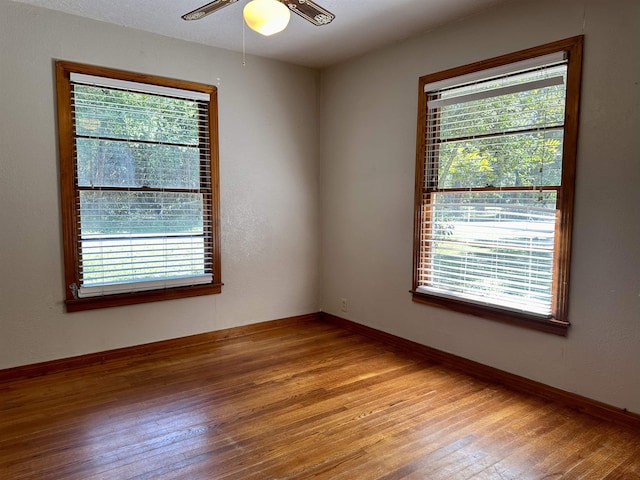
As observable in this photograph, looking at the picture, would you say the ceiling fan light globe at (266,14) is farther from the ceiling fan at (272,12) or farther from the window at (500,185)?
the window at (500,185)

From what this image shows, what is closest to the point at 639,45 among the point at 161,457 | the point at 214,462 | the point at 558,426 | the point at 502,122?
the point at 502,122

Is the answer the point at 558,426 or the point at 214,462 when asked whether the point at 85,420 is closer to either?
the point at 214,462

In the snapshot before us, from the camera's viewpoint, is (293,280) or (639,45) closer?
(639,45)

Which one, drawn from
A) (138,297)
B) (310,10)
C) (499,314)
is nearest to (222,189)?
(138,297)

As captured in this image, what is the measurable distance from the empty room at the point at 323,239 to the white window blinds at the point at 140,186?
0.02 m

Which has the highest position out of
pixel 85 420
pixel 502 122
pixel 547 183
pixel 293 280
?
pixel 502 122

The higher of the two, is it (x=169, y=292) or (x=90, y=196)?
(x=90, y=196)

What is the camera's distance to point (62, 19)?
10.1 ft

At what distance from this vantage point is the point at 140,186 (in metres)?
3.46

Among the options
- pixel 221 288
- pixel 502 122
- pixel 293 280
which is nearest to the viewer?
pixel 502 122

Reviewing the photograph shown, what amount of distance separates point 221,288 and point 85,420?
1.63 metres

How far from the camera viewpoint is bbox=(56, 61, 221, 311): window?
10.5 ft

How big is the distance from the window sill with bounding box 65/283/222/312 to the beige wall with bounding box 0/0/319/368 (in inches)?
2.2

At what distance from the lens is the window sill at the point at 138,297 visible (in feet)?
10.7
